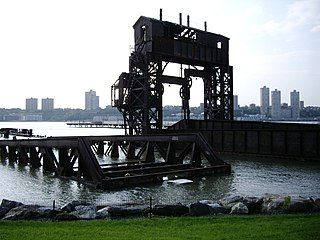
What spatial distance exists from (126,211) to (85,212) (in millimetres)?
1127

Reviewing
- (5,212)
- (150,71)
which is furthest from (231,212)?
(150,71)

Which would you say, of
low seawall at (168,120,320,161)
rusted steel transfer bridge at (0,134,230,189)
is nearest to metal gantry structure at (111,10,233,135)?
low seawall at (168,120,320,161)

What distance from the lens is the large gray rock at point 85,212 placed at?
1008cm

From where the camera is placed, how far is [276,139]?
31.0 metres

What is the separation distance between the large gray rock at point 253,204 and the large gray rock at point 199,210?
137 cm

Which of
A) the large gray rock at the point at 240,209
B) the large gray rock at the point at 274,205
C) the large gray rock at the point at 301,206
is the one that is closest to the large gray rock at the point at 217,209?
the large gray rock at the point at 240,209

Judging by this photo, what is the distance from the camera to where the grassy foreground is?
7.88 m

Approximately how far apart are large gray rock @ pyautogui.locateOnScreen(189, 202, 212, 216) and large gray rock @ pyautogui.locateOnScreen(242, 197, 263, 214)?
1374 mm

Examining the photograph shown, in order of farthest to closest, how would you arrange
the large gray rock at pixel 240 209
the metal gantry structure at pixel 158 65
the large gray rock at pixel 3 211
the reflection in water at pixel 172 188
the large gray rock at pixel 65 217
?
the metal gantry structure at pixel 158 65 → the reflection in water at pixel 172 188 → the large gray rock at pixel 240 209 → the large gray rock at pixel 3 211 → the large gray rock at pixel 65 217

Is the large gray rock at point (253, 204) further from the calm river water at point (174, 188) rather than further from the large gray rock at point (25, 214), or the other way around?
the large gray rock at point (25, 214)

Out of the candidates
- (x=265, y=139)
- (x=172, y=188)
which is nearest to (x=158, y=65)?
(x=265, y=139)

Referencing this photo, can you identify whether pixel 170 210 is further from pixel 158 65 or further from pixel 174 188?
pixel 158 65

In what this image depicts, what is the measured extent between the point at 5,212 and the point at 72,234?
364cm

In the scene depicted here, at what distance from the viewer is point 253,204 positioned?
11375 millimetres
